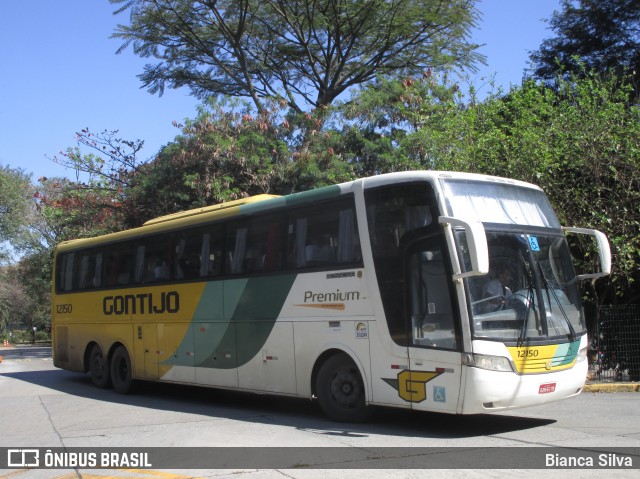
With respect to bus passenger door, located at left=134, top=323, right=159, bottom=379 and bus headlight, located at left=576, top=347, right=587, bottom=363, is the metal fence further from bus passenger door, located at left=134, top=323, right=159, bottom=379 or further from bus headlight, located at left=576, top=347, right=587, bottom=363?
→ bus passenger door, located at left=134, top=323, right=159, bottom=379

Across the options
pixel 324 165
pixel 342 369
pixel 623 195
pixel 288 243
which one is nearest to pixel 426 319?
pixel 342 369

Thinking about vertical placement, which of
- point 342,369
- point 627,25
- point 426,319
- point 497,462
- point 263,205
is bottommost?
point 497,462

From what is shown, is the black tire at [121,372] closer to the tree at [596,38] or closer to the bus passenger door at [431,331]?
the bus passenger door at [431,331]

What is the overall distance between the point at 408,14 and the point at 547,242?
14.5 metres

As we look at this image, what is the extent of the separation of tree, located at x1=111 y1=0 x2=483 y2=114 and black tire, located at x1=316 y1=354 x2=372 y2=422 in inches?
547

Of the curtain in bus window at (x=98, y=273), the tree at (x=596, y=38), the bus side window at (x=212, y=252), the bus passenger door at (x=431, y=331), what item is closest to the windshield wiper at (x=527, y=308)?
the bus passenger door at (x=431, y=331)

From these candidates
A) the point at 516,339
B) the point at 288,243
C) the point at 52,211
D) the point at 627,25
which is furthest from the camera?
the point at 52,211

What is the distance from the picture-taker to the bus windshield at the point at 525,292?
8336mm

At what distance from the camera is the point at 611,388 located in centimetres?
1347

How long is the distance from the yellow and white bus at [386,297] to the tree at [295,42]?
11.4 metres

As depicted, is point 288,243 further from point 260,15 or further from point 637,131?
point 260,15

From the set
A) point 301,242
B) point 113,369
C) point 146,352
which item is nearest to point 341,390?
point 301,242

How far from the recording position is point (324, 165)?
68.0 feet

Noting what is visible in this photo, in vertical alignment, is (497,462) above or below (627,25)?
below
